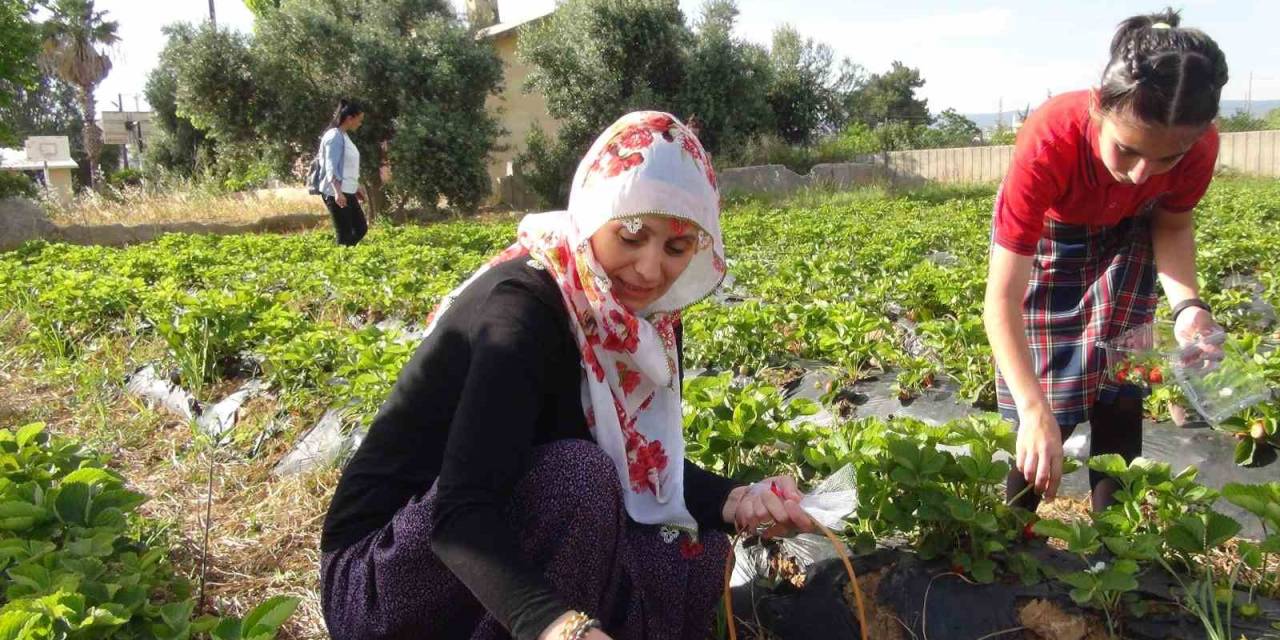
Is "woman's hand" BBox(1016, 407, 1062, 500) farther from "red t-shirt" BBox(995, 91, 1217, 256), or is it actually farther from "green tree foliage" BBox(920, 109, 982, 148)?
"green tree foliage" BBox(920, 109, 982, 148)

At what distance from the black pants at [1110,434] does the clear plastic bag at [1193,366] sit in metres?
0.08

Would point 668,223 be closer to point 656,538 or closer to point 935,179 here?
point 656,538

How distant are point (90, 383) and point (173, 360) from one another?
0.34m

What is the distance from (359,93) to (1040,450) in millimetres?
16011

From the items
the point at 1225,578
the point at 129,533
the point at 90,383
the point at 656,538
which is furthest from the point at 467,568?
the point at 90,383

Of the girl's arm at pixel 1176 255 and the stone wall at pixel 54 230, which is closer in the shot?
the girl's arm at pixel 1176 255

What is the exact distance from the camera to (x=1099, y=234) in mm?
2189

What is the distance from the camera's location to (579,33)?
17.5 metres

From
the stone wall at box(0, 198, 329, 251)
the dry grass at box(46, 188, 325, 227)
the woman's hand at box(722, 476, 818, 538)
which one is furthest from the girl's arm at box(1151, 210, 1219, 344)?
the dry grass at box(46, 188, 325, 227)

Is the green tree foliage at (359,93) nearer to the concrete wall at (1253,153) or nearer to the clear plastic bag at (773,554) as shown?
the concrete wall at (1253,153)

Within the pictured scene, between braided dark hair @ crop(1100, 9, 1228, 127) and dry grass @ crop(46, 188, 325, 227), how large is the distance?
1508 cm

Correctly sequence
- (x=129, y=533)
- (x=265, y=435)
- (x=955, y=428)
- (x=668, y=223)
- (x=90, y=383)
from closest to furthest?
(x=668, y=223) < (x=955, y=428) < (x=129, y=533) < (x=265, y=435) < (x=90, y=383)

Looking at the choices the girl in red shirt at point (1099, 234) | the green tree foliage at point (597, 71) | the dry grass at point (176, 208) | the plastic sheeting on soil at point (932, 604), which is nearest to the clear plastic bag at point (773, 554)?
the plastic sheeting on soil at point (932, 604)

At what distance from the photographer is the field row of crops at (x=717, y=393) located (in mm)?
1714
